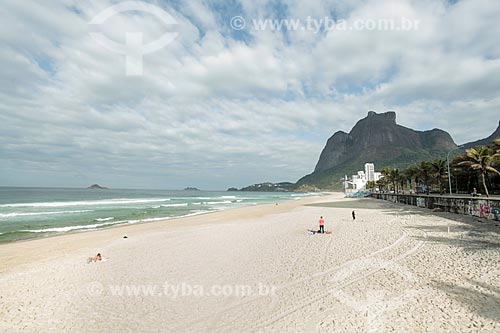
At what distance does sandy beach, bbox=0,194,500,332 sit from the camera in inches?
236

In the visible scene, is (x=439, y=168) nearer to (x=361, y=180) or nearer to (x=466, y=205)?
(x=466, y=205)

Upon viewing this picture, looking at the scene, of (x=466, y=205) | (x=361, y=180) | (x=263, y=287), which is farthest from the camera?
(x=361, y=180)

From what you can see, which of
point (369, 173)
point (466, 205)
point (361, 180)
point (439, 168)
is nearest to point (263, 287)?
point (466, 205)

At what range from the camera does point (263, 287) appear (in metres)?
8.00

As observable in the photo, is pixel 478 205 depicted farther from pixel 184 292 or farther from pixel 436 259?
pixel 184 292

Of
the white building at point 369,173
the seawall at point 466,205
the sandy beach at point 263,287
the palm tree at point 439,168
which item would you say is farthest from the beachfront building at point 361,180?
the sandy beach at point 263,287

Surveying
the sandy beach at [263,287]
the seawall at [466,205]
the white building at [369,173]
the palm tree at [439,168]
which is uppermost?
the white building at [369,173]

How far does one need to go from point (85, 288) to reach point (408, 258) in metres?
11.1

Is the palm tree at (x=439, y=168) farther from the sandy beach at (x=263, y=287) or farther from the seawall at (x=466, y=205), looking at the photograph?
the sandy beach at (x=263, y=287)

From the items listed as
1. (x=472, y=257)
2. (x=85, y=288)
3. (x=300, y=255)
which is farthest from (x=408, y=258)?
(x=85, y=288)

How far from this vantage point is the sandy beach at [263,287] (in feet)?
19.7

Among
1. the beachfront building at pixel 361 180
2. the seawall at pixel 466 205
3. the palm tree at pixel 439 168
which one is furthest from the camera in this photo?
the beachfront building at pixel 361 180

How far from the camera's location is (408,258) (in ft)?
34.0

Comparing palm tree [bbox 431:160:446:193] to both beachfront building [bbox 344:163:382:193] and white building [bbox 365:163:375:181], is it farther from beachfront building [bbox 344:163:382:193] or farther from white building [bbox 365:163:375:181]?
white building [bbox 365:163:375:181]
